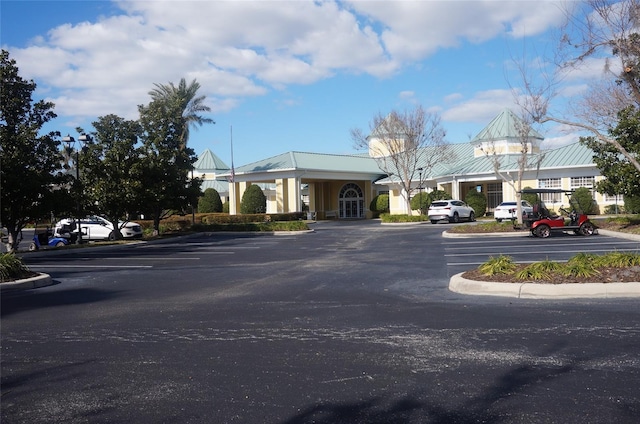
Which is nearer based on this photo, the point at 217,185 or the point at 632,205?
the point at 632,205

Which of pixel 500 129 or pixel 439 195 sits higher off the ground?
pixel 500 129

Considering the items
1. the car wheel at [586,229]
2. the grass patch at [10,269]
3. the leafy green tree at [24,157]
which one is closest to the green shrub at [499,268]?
the grass patch at [10,269]

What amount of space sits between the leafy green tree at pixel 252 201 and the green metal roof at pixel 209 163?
1905cm

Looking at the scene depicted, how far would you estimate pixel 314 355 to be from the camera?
625 centimetres

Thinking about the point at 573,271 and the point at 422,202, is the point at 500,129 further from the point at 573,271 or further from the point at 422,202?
the point at 573,271

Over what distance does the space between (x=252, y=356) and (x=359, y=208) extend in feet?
153

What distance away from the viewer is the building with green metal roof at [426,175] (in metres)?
39.9

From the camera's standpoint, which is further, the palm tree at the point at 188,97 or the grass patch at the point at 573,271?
the palm tree at the point at 188,97

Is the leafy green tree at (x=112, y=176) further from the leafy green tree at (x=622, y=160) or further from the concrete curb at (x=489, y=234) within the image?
the leafy green tree at (x=622, y=160)

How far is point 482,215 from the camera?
41875 mm

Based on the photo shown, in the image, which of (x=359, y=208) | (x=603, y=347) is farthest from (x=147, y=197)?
(x=359, y=208)

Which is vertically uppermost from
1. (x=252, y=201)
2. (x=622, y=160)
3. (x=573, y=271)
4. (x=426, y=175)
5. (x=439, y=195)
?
(x=426, y=175)

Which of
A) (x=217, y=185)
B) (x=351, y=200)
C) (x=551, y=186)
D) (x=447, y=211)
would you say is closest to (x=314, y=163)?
(x=351, y=200)

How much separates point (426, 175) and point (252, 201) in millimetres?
14624
